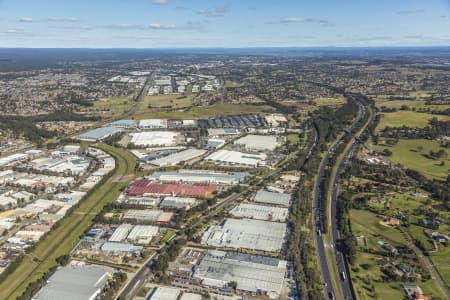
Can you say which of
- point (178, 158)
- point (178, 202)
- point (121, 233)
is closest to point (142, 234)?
point (121, 233)

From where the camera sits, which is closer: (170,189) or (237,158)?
(170,189)

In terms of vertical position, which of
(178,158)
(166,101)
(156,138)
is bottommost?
(178,158)

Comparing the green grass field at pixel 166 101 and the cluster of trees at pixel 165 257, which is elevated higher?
the green grass field at pixel 166 101

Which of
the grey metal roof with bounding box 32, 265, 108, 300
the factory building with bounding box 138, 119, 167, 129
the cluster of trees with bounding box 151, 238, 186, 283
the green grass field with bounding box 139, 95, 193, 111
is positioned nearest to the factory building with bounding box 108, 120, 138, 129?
the factory building with bounding box 138, 119, 167, 129

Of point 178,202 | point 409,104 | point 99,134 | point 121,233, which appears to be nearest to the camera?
point 121,233

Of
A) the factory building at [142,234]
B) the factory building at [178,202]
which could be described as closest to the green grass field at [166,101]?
the factory building at [178,202]

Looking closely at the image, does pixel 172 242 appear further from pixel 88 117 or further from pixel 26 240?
pixel 88 117

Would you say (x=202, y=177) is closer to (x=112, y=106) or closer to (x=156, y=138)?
(x=156, y=138)

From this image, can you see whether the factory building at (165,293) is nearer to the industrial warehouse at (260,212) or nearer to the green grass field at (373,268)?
the industrial warehouse at (260,212)
